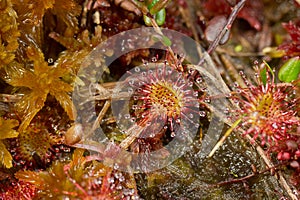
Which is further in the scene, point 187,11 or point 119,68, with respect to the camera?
point 187,11

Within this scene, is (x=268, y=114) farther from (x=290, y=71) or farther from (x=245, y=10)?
(x=245, y=10)

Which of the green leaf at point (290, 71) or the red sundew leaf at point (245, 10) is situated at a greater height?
the red sundew leaf at point (245, 10)

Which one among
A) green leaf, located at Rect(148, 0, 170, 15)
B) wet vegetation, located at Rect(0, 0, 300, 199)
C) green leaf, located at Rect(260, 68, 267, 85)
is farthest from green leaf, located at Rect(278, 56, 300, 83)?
green leaf, located at Rect(148, 0, 170, 15)

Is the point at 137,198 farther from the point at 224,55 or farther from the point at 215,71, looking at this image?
the point at 224,55

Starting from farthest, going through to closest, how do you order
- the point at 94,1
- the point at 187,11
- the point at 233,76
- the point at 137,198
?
the point at 187,11 < the point at 233,76 < the point at 94,1 < the point at 137,198

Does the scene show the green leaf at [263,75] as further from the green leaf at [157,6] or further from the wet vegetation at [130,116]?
the green leaf at [157,6]

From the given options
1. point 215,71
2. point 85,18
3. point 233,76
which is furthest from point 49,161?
point 233,76

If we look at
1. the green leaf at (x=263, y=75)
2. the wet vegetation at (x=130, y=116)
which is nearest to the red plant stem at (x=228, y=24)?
the wet vegetation at (x=130, y=116)

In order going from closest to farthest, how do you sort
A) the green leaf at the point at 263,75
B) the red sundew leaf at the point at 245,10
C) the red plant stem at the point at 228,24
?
the green leaf at the point at 263,75, the red plant stem at the point at 228,24, the red sundew leaf at the point at 245,10

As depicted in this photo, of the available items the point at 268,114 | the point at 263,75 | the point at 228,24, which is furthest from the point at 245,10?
the point at 268,114
